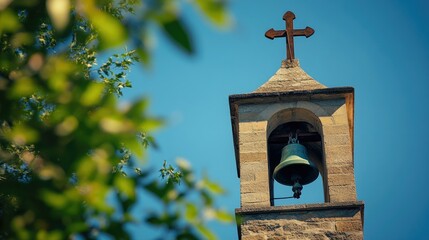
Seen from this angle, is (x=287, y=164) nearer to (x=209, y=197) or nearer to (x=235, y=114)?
(x=235, y=114)

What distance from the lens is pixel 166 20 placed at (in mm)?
1810

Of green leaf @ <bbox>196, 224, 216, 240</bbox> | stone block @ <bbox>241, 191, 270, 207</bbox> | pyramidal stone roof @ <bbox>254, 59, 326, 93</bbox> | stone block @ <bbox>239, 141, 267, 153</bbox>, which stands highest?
pyramidal stone roof @ <bbox>254, 59, 326, 93</bbox>

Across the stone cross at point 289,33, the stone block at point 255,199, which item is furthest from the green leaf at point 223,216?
the stone cross at point 289,33

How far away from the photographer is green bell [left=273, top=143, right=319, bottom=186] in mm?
8617

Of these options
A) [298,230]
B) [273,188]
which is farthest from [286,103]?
[298,230]

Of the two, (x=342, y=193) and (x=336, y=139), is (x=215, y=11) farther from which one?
(x=336, y=139)

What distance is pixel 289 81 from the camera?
9.59m

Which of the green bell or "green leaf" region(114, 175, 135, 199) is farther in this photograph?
the green bell

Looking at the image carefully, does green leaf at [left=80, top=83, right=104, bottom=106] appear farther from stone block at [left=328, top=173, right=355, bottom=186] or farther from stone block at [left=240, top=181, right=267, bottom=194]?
stone block at [left=328, top=173, right=355, bottom=186]

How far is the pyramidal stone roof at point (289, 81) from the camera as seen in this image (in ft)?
30.7

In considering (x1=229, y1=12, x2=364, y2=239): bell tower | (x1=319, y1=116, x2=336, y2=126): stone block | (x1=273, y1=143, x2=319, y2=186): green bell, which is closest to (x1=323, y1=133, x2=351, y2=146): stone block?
(x1=229, y1=12, x2=364, y2=239): bell tower

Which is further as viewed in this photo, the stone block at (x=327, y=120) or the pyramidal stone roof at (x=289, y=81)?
the pyramidal stone roof at (x=289, y=81)

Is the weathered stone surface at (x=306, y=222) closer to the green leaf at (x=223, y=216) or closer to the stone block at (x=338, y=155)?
the stone block at (x=338, y=155)

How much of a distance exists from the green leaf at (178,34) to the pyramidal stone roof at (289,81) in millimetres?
7491
